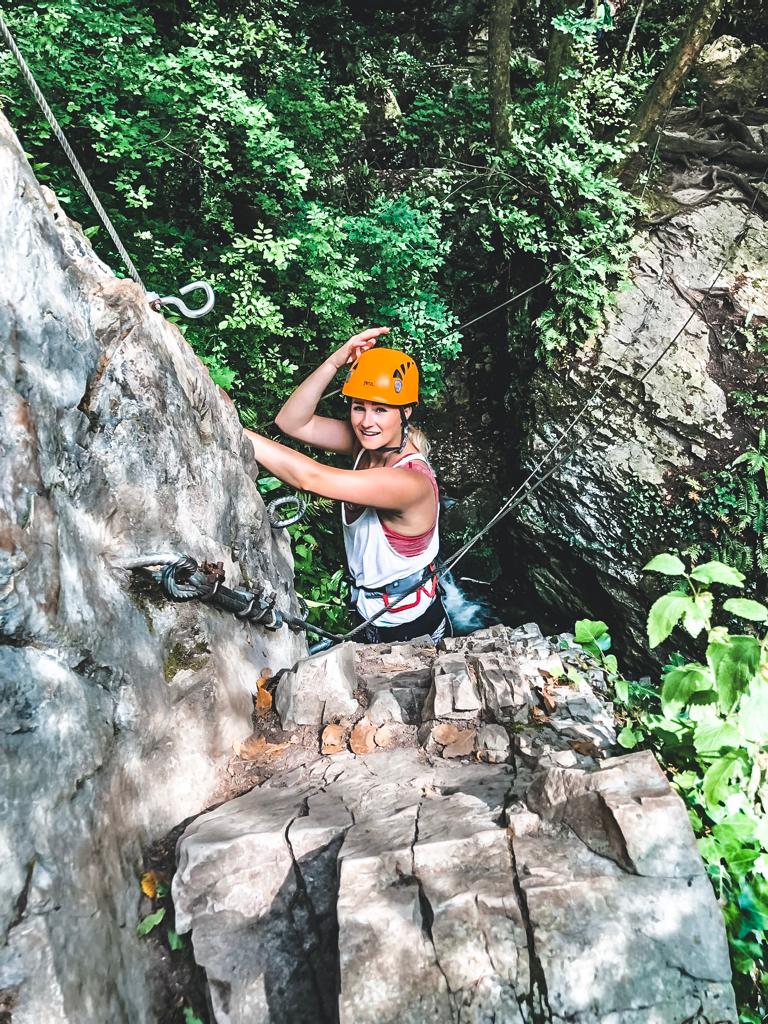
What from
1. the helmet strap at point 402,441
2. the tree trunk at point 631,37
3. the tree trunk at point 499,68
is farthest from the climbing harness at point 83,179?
the tree trunk at point 631,37

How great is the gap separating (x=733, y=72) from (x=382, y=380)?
904 cm

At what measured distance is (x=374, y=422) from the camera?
13.2 feet

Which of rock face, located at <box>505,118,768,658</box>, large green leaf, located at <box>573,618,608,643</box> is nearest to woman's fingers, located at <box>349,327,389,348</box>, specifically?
large green leaf, located at <box>573,618,608,643</box>

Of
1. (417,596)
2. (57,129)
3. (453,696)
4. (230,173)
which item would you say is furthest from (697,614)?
(230,173)

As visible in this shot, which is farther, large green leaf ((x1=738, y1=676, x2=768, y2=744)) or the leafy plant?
large green leaf ((x1=738, y1=676, x2=768, y2=744))

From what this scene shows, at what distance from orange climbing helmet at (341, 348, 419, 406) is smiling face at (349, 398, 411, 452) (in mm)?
49

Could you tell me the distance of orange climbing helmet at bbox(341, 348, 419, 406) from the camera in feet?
13.1

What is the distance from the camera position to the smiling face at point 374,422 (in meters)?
4.02

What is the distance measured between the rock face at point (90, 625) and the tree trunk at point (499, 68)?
22.0 ft

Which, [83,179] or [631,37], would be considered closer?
[83,179]

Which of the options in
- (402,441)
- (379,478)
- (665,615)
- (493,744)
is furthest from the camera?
(402,441)

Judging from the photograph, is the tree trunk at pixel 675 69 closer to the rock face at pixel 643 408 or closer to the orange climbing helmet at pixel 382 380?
the rock face at pixel 643 408

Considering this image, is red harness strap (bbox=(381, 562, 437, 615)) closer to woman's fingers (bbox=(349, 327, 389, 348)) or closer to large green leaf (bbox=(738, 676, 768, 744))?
woman's fingers (bbox=(349, 327, 389, 348))

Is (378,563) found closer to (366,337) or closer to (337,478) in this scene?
(337,478)
